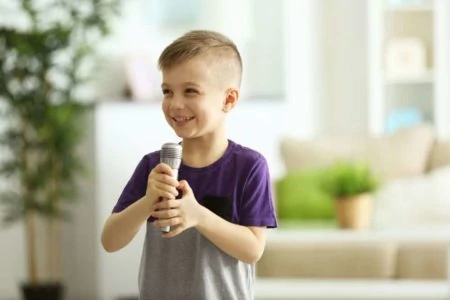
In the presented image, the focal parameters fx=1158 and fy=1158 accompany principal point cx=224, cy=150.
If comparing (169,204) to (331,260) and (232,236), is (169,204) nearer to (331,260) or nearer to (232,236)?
(232,236)

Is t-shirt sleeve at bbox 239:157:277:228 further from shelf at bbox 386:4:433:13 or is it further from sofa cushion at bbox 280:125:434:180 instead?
shelf at bbox 386:4:433:13

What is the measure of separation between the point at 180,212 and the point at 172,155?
0.23 ft

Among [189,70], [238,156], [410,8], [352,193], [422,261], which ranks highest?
[410,8]

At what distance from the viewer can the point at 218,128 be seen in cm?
153

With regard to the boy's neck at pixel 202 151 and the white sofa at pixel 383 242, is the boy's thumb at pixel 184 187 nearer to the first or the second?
the boy's neck at pixel 202 151

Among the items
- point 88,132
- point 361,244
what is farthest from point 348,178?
point 88,132

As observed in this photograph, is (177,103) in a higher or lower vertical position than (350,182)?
higher

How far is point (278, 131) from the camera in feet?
18.6

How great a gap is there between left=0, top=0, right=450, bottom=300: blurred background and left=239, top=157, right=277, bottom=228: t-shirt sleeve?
255 cm

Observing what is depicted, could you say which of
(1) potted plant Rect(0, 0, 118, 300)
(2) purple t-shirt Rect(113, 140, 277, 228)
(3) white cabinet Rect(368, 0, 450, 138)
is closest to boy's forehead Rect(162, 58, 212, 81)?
(2) purple t-shirt Rect(113, 140, 277, 228)

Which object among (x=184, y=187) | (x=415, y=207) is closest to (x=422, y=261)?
(x=415, y=207)

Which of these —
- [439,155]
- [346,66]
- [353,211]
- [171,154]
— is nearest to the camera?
[171,154]

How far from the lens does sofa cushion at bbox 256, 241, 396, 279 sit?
4.50m

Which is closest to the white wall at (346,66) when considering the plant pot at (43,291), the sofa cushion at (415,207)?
the sofa cushion at (415,207)
